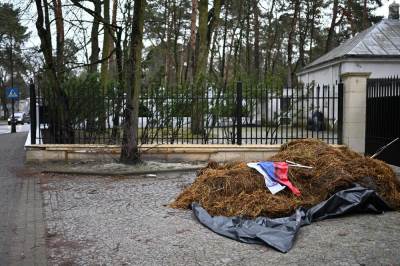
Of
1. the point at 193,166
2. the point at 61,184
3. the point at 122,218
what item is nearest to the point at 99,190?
the point at 61,184

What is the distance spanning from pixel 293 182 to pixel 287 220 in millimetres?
1341

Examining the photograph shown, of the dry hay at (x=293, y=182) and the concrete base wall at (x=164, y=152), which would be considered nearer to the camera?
the dry hay at (x=293, y=182)

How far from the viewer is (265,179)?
806cm

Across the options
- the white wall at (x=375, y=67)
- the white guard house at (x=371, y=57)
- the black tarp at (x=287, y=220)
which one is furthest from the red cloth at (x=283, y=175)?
the white wall at (x=375, y=67)

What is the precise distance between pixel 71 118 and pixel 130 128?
3.04 meters

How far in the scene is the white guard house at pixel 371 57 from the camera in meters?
27.7

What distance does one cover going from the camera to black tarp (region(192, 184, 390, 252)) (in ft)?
20.6

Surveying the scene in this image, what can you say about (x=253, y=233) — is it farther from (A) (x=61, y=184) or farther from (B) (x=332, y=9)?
(B) (x=332, y=9)

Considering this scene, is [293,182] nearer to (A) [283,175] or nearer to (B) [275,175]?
(A) [283,175]

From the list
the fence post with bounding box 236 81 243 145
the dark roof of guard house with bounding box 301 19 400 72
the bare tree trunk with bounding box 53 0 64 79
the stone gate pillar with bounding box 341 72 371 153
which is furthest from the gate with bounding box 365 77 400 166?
the dark roof of guard house with bounding box 301 19 400 72

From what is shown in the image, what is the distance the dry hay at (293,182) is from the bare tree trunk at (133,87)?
170 inches

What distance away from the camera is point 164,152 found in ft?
45.4

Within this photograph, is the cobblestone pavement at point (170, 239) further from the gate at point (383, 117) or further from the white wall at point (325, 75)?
the white wall at point (325, 75)

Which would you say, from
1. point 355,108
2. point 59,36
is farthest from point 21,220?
point 59,36
